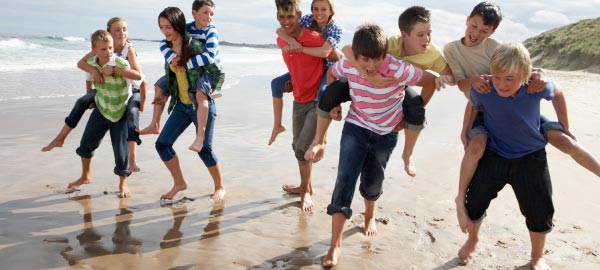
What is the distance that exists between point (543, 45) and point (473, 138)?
41.0m

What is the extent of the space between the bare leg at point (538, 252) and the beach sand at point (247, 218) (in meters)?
0.10

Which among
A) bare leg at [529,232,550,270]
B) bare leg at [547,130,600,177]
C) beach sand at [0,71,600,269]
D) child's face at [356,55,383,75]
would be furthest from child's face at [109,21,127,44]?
bare leg at [529,232,550,270]

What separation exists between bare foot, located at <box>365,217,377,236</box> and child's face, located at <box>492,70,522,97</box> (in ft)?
5.45

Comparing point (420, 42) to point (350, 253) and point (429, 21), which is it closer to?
point (429, 21)

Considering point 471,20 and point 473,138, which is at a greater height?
point 471,20

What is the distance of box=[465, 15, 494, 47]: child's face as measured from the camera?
3922mm

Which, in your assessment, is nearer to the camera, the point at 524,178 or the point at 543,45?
the point at 524,178

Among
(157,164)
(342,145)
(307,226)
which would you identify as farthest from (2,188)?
(342,145)

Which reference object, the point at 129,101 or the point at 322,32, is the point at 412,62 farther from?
the point at 129,101

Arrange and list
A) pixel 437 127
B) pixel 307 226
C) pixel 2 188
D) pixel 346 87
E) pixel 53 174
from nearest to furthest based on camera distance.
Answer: pixel 346 87 < pixel 307 226 < pixel 2 188 < pixel 53 174 < pixel 437 127

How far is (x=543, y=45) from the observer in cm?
Answer: 4088

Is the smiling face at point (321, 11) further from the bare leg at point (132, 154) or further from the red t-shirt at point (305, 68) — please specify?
the bare leg at point (132, 154)

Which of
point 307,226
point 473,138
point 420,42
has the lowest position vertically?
point 307,226

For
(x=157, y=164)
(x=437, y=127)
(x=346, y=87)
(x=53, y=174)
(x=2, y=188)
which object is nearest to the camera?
(x=346, y=87)
